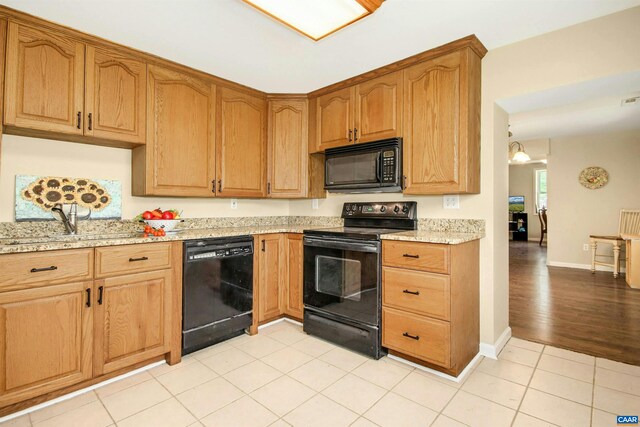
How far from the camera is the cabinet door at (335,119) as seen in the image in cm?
290

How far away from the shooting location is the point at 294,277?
9.73ft

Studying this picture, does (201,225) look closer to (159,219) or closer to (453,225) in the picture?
(159,219)

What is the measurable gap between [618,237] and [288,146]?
537 centimetres

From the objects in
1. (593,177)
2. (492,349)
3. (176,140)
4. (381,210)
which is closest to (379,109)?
(381,210)

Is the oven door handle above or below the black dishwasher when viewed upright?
above

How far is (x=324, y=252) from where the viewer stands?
264 centimetres

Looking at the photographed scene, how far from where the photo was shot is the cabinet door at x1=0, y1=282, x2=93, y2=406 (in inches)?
64.2

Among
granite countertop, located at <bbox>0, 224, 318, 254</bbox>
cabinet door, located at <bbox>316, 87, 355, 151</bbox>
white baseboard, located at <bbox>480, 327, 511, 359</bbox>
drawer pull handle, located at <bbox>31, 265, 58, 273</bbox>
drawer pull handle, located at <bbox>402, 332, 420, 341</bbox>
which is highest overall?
cabinet door, located at <bbox>316, 87, 355, 151</bbox>

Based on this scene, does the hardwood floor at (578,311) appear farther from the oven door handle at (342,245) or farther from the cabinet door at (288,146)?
Result: the cabinet door at (288,146)

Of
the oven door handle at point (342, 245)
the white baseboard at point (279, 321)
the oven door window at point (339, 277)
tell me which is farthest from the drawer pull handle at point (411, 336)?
the white baseboard at point (279, 321)

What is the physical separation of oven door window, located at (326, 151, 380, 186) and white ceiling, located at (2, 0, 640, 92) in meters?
0.75
